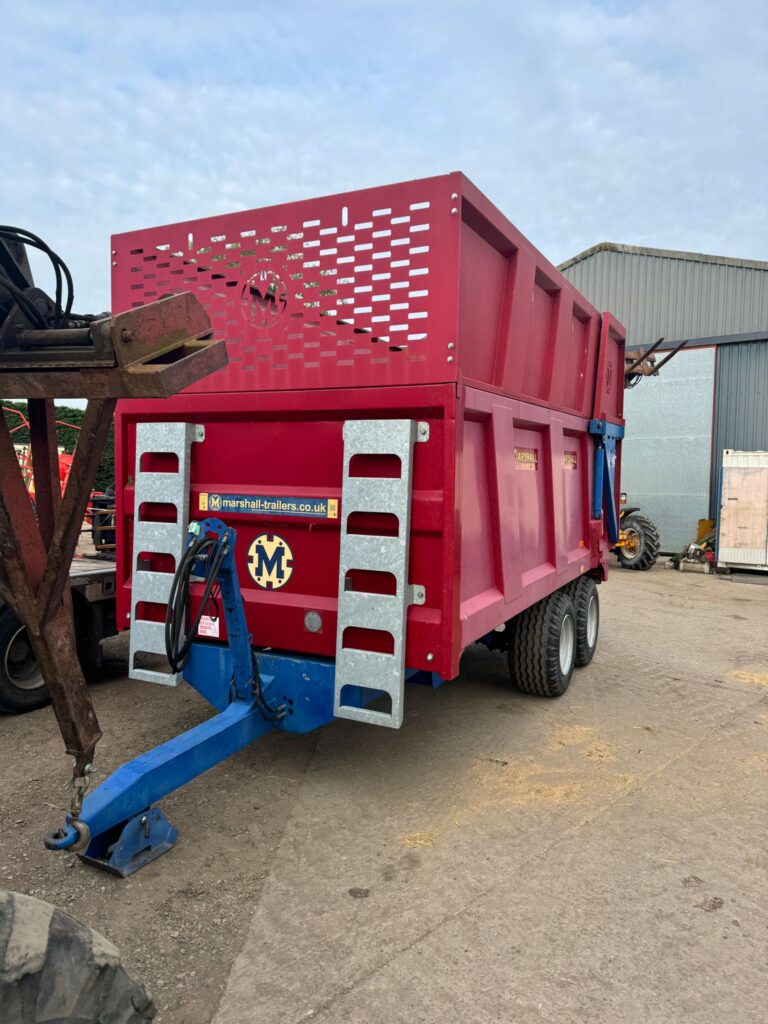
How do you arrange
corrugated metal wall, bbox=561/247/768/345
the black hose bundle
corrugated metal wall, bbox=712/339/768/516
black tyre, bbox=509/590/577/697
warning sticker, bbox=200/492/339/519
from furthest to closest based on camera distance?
corrugated metal wall, bbox=561/247/768/345
corrugated metal wall, bbox=712/339/768/516
black tyre, bbox=509/590/577/697
warning sticker, bbox=200/492/339/519
the black hose bundle

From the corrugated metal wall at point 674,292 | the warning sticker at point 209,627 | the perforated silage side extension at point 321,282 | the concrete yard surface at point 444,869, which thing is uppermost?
the corrugated metal wall at point 674,292

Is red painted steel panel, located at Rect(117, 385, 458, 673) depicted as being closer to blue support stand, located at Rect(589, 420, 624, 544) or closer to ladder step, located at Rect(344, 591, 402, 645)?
ladder step, located at Rect(344, 591, 402, 645)

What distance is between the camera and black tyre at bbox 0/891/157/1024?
1248 mm

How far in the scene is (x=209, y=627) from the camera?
3584 mm

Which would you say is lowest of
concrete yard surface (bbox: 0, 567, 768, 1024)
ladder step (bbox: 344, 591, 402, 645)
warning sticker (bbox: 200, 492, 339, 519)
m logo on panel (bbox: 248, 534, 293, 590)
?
concrete yard surface (bbox: 0, 567, 768, 1024)

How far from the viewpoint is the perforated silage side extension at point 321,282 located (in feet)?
10.00

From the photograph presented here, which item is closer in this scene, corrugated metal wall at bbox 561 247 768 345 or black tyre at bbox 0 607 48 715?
black tyre at bbox 0 607 48 715

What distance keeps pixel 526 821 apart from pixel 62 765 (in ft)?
7.54

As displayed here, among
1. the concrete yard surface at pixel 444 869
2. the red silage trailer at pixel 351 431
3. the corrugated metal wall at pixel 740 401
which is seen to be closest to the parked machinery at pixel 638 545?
the corrugated metal wall at pixel 740 401

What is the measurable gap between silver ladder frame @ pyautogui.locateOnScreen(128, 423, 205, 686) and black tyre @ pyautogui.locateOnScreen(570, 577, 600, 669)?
327 centimetres

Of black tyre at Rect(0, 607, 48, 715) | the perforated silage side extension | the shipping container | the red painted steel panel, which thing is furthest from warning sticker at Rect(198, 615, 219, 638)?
the shipping container

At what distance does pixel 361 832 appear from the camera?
→ 308 centimetres

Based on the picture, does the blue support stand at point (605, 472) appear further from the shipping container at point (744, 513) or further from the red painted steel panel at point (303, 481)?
the shipping container at point (744, 513)

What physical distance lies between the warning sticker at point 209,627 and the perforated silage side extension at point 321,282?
115 cm
